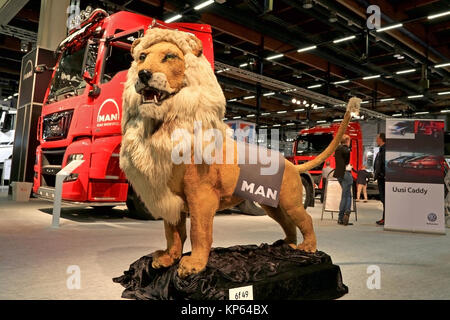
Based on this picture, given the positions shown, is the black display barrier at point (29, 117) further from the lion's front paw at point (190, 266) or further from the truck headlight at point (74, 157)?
the lion's front paw at point (190, 266)

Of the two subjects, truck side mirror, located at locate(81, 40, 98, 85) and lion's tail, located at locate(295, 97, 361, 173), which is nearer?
lion's tail, located at locate(295, 97, 361, 173)

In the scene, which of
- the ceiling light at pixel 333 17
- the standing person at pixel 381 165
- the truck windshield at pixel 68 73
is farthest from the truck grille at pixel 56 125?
the ceiling light at pixel 333 17

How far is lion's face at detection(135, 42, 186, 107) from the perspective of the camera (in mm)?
1534

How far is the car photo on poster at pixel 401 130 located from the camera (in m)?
5.11

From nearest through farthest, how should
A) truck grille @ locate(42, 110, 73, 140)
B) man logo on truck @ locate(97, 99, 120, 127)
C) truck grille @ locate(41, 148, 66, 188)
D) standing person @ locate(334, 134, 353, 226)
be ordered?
man logo on truck @ locate(97, 99, 120, 127), truck grille @ locate(42, 110, 73, 140), truck grille @ locate(41, 148, 66, 188), standing person @ locate(334, 134, 353, 226)

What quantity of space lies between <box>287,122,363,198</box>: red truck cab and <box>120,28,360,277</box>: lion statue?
8314mm

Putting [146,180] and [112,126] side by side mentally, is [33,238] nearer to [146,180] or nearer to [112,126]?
[112,126]

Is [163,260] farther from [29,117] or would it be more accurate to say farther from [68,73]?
[29,117]

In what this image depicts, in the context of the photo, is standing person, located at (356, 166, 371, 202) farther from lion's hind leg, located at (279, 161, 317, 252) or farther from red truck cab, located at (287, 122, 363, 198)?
lion's hind leg, located at (279, 161, 317, 252)

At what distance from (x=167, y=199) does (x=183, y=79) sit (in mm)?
603

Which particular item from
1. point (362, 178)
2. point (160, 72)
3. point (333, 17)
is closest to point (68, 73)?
point (160, 72)

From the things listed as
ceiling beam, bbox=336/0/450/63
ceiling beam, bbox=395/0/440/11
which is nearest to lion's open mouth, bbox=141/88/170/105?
ceiling beam, bbox=336/0/450/63

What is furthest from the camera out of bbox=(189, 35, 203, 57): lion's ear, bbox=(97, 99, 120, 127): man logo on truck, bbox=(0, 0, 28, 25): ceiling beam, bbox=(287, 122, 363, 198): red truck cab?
bbox=(287, 122, 363, 198): red truck cab

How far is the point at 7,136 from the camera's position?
1230cm
